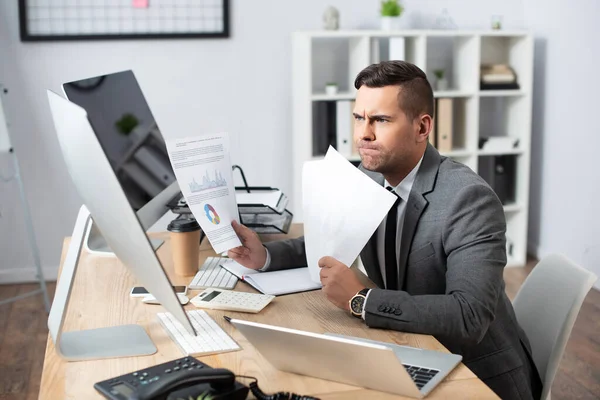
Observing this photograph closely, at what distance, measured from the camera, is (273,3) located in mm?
4191

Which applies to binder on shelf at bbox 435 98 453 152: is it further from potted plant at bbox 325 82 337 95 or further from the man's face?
the man's face

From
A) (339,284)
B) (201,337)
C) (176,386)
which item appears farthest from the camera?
(339,284)

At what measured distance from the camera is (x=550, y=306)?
5.94ft

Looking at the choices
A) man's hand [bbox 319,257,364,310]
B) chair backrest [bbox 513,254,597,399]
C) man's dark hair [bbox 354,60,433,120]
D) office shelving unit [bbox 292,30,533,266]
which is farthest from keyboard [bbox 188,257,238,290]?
office shelving unit [bbox 292,30,533,266]

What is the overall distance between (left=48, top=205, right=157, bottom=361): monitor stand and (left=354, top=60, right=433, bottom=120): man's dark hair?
2.45ft

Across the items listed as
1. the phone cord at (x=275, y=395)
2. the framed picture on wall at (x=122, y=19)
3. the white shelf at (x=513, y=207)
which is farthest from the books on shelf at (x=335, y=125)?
the phone cord at (x=275, y=395)

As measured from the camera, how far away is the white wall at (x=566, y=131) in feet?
12.8

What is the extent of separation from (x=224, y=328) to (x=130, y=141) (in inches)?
33.8

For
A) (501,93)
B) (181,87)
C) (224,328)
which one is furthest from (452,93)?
(224,328)

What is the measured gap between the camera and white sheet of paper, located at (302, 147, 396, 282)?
1.63 m

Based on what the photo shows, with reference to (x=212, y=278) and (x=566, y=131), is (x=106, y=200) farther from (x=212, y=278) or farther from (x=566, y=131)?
(x=566, y=131)

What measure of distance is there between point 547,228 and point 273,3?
209 cm

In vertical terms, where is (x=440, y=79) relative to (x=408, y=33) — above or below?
below

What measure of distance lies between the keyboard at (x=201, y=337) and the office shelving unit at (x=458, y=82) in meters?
2.56
